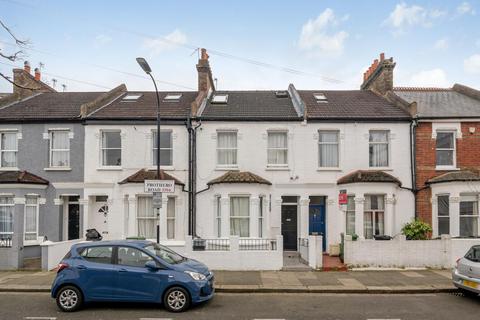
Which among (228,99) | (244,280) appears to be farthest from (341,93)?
(244,280)

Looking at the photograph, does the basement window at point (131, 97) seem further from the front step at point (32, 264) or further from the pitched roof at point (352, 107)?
the front step at point (32, 264)

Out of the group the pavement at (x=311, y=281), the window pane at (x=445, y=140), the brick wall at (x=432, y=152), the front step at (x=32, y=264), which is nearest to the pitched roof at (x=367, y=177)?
the brick wall at (x=432, y=152)

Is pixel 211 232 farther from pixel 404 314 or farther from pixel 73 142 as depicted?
pixel 404 314

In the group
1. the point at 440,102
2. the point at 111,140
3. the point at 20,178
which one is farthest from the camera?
the point at 440,102

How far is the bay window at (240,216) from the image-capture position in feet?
59.1

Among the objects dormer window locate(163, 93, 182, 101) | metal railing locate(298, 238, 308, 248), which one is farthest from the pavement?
dormer window locate(163, 93, 182, 101)

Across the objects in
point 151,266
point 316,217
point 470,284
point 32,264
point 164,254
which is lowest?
point 32,264

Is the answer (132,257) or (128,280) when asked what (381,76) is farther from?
(128,280)

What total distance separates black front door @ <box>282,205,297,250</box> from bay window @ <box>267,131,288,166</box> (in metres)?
2.08

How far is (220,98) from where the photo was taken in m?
22.0

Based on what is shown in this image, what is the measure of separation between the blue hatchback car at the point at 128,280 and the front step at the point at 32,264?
6.88 meters

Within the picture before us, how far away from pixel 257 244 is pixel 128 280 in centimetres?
759

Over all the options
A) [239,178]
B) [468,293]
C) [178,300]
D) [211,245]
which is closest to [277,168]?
[239,178]

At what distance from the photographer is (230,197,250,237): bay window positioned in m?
18.0
